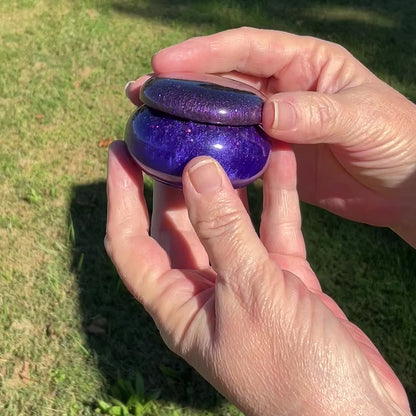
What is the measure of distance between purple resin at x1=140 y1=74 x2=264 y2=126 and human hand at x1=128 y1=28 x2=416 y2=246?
4.8 inches

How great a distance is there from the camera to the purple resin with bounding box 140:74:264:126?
6.06 feet

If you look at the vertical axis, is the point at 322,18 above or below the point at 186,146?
below

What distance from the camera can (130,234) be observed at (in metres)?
2.07

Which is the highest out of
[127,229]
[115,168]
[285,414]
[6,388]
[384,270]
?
[115,168]

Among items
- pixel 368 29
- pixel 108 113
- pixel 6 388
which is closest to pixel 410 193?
pixel 6 388

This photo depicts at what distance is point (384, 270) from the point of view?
3281mm

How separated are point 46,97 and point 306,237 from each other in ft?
6.95

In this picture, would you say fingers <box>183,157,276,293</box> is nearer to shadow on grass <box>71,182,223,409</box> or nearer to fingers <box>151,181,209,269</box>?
fingers <box>151,181,209,269</box>

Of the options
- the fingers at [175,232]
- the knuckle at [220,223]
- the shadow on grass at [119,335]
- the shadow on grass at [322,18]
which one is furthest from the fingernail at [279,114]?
the shadow on grass at [322,18]

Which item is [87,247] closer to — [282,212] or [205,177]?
[282,212]

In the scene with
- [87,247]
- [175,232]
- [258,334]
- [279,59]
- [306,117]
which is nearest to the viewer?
[258,334]

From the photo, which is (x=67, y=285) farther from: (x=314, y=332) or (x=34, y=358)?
(x=314, y=332)

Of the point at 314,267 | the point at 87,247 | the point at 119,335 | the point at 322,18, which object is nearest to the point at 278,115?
the point at 119,335

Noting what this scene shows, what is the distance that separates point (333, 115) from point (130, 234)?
2.56ft
